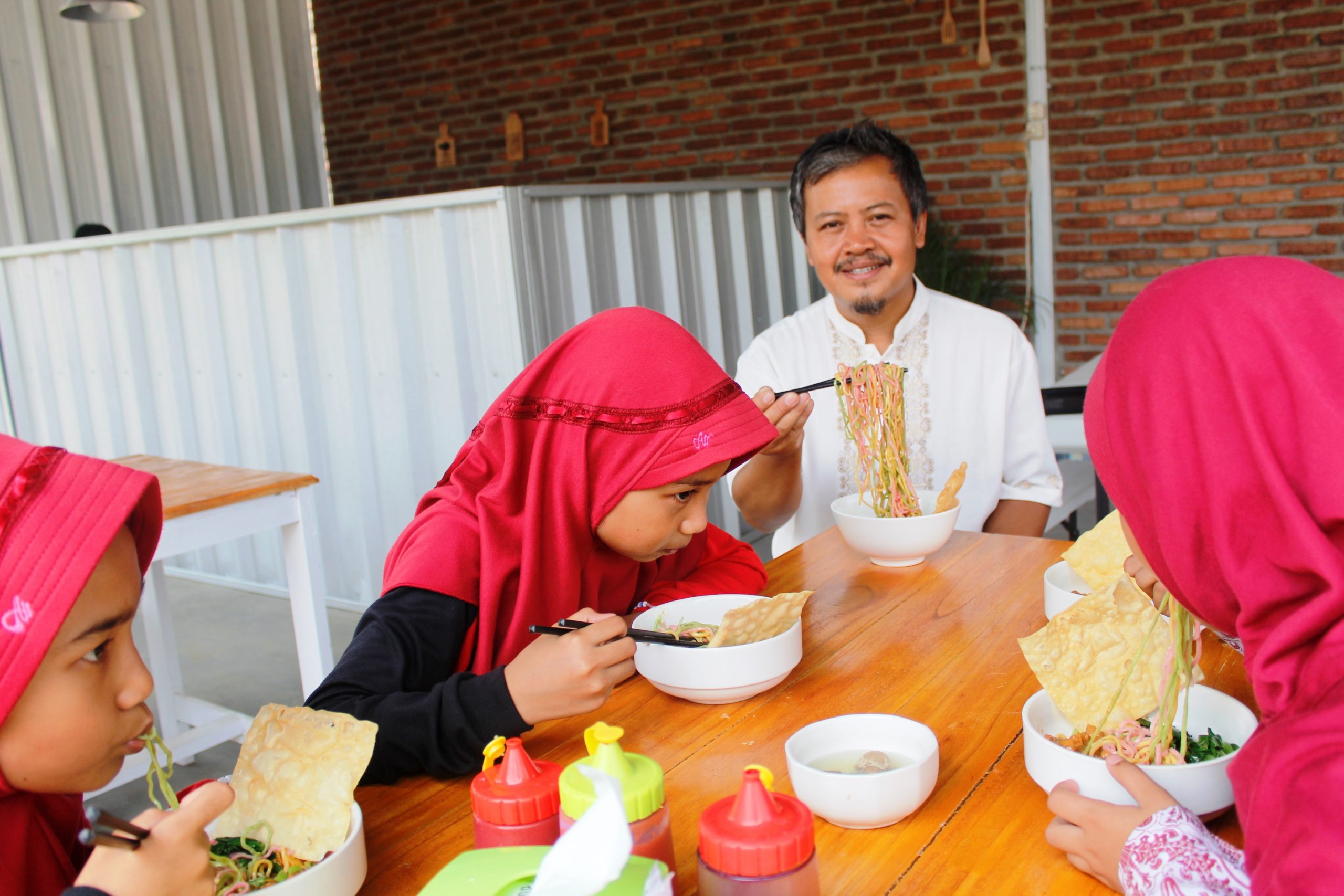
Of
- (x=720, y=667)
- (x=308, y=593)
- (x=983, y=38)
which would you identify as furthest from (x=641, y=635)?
(x=983, y=38)

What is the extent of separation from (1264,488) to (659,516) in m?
0.85

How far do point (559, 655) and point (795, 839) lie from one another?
516 millimetres

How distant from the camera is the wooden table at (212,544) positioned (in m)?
2.55

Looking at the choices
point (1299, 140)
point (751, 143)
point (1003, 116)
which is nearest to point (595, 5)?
point (751, 143)

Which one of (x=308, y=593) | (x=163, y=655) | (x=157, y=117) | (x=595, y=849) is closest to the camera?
(x=595, y=849)

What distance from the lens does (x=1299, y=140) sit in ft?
16.4

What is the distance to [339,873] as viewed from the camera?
949 mm

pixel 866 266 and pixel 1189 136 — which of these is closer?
pixel 866 266

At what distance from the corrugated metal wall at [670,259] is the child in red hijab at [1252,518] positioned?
2.59 meters

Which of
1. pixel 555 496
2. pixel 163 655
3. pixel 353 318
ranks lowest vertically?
pixel 163 655

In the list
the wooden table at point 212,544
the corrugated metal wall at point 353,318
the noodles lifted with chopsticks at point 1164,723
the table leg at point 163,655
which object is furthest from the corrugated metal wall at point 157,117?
the noodles lifted with chopsticks at point 1164,723

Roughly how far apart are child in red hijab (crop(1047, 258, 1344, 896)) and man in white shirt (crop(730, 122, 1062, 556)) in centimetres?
161

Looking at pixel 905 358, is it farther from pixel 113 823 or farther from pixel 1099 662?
pixel 113 823

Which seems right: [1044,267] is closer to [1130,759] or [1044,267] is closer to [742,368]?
[742,368]
